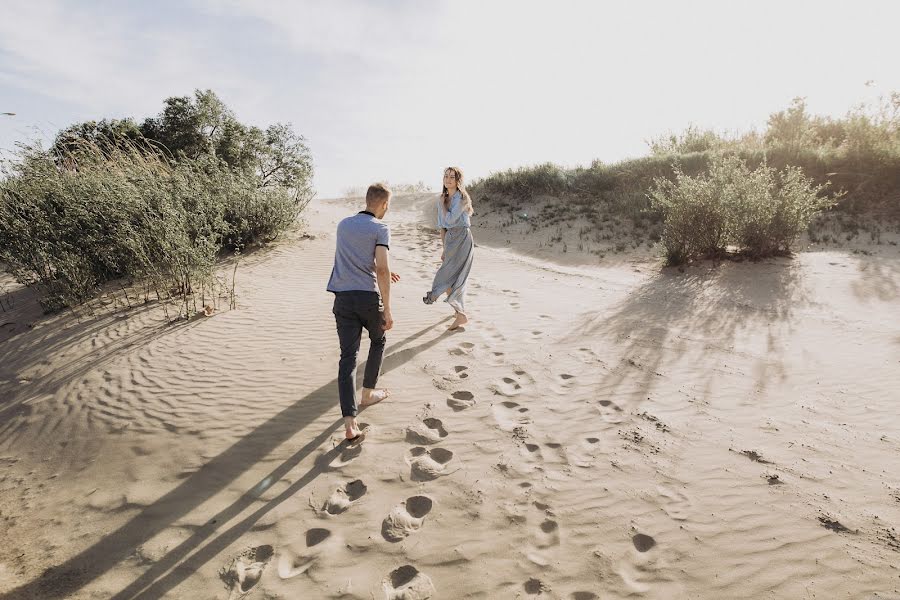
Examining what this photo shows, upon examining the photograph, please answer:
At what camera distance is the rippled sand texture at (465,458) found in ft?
7.79

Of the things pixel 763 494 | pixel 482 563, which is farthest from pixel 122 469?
pixel 763 494

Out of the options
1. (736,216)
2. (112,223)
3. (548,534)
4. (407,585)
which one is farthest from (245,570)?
(736,216)

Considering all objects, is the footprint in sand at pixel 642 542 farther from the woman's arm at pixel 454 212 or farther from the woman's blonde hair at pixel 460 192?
the woman's arm at pixel 454 212

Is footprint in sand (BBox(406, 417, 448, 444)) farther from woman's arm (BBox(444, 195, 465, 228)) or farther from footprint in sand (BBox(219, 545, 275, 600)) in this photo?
woman's arm (BBox(444, 195, 465, 228))

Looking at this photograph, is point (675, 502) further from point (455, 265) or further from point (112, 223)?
point (112, 223)

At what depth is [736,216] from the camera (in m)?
8.00

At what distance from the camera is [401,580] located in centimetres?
234

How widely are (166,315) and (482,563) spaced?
17.1 feet

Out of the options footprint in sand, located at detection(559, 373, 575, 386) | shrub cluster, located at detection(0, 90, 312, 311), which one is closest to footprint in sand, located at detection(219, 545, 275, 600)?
footprint in sand, located at detection(559, 373, 575, 386)

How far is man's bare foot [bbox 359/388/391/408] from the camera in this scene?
13.0 ft

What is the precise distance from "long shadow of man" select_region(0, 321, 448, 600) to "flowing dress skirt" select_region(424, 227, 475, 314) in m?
2.24

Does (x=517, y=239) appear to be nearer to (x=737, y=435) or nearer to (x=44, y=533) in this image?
(x=737, y=435)

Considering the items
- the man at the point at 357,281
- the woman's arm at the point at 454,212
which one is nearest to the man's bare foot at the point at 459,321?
the woman's arm at the point at 454,212

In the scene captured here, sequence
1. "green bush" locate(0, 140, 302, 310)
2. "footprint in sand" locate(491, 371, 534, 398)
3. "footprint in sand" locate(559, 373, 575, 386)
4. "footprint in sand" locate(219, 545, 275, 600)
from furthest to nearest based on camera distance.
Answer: "green bush" locate(0, 140, 302, 310), "footprint in sand" locate(559, 373, 575, 386), "footprint in sand" locate(491, 371, 534, 398), "footprint in sand" locate(219, 545, 275, 600)
